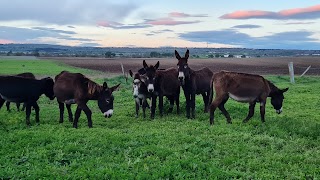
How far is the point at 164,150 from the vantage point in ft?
29.2

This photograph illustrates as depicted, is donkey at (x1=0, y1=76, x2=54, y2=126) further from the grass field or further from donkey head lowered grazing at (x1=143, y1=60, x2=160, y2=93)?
donkey head lowered grazing at (x1=143, y1=60, x2=160, y2=93)

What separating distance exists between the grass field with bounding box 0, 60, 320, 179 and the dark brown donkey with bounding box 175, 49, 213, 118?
1.43 meters

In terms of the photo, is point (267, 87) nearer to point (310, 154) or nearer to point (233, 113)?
point (233, 113)

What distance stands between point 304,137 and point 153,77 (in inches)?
233

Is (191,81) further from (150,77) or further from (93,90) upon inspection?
(93,90)

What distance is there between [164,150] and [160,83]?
5.92 meters

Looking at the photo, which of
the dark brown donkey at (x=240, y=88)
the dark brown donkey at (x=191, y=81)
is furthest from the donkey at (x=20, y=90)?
the dark brown donkey at (x=240, y=88)

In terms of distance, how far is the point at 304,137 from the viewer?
10.6 m

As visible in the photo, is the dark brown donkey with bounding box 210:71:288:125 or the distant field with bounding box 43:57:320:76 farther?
the distant field with bounding box 43:57:320:76

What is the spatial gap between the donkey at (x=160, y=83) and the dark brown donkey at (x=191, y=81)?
778 mm

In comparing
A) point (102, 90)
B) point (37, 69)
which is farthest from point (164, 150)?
point (37, 69)

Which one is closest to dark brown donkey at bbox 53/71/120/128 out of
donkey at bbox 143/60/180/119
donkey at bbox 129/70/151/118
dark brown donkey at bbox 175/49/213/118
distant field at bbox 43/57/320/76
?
donkey at bbox 143/60/180/119

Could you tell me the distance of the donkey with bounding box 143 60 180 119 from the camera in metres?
13.8

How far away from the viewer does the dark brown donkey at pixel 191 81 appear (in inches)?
539
